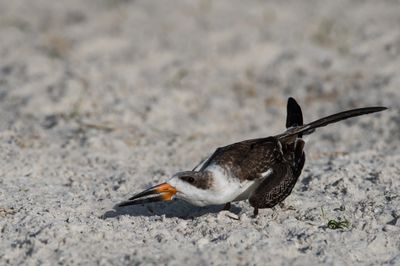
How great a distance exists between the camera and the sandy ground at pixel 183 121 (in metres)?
4.06

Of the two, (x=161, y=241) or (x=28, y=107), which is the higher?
(x=28, y=107)

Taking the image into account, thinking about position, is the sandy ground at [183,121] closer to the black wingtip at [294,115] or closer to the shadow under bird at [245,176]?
the shadow under bird at [245,176]

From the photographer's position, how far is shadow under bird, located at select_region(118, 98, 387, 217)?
4125 mm

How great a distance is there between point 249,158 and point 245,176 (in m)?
0.14

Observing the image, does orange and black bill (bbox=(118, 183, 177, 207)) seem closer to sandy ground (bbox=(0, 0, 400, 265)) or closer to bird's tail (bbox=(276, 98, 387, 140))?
sandy ground (bbox=(0, 0, 400, 265))

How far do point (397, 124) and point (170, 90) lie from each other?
2.42m

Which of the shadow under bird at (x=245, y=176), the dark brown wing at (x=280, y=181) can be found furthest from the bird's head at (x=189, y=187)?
the dark brown wing at (x=280, y=181)

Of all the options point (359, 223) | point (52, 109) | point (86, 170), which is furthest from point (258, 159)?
point (52, 109)

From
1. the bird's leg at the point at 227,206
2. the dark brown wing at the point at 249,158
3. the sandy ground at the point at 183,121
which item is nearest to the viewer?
the sandy ground at the point at 183,121

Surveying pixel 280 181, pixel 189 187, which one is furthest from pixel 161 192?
pixel 280 181

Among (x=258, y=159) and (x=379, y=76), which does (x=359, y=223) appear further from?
(x=379, y=76)

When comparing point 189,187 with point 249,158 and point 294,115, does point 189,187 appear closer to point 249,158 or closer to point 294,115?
point 249,158

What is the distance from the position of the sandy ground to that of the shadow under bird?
7.0 inches

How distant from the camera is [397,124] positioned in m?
6.77
